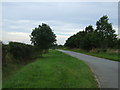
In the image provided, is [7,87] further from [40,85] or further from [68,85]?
[68,85]

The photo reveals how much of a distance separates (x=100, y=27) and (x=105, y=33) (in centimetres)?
210

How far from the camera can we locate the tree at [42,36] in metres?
21.4

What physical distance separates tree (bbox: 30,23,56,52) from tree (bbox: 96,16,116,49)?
2447 centimetres

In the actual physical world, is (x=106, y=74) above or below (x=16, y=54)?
below

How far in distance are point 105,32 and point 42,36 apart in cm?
2739

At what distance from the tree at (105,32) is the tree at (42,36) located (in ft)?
80.3

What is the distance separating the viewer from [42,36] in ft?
70.1

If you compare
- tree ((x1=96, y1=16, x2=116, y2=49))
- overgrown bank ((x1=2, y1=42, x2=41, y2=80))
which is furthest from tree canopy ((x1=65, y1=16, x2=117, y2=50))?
overgrown bank ((x1=2, y1=42, x2=41, y2=80))

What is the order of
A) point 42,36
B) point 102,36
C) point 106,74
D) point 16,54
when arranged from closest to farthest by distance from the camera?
point 106,74 < point 16,54 < point 42,36 < point 102,36

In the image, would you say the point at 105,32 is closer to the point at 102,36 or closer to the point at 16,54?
the point at 102,36

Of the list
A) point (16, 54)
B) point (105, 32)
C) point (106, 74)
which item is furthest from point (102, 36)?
point (106, 74)

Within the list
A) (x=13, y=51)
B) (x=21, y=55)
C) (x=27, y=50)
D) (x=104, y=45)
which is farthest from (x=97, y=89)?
(x=104, y=45)

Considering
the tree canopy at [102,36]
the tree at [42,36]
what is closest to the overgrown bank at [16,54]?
the tree at [42,36]

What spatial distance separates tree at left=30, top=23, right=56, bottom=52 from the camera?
2142 centimetres
